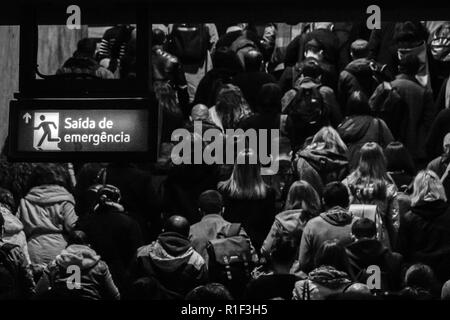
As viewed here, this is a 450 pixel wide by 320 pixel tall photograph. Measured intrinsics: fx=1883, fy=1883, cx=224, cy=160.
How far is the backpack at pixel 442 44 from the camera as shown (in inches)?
804

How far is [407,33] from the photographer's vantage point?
20.4 metres

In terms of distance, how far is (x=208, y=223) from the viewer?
17.7 m

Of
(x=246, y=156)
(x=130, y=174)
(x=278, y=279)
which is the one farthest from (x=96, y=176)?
(x=278, y=279)

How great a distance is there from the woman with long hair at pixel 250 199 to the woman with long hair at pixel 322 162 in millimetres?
420

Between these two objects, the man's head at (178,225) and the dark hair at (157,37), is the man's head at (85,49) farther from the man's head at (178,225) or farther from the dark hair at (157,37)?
the man's head at (178,225)

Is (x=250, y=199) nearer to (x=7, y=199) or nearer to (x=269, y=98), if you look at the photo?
(x=269, y=98)

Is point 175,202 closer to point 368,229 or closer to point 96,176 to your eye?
point 96,176

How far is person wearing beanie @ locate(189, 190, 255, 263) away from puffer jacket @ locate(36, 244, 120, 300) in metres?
1.05

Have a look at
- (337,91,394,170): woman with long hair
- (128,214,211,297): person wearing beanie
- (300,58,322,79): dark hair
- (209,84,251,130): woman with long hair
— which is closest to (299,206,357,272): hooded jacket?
(128,214,211,297): person wearing beanie

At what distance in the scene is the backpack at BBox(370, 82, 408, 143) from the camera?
1978 centimetres

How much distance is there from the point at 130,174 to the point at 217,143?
3.29 ft

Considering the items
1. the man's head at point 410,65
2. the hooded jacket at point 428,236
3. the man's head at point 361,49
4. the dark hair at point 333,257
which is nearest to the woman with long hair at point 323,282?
the dark hair at point 333,257

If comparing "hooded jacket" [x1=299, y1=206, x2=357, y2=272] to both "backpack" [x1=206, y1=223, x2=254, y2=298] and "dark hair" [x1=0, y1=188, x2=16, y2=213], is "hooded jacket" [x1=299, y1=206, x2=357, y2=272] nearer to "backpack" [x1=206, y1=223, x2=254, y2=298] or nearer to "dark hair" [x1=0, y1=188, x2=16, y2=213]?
"backpack" [x1=206, y1=223, x2=254, y2=298]

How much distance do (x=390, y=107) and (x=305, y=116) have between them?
1.12m
